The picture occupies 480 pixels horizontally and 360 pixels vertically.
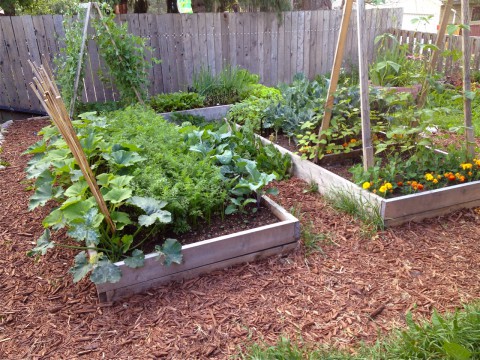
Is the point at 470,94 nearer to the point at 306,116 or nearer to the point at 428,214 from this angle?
the point at 428,214

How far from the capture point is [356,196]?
10.9 ft

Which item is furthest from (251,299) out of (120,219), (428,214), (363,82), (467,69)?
(467,69)

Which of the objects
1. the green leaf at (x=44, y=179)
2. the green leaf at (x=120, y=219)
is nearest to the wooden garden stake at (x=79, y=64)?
the green leaf at (x=44, y=179)

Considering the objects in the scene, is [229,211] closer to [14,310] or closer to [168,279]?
[168,279]

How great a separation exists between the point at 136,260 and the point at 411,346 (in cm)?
156

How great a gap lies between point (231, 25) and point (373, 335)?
21.4 ft

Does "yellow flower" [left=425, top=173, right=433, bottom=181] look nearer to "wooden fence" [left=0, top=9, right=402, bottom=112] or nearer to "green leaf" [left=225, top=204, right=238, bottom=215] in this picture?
"green leaf" [left=225, top=204, right=238, bottom=215]

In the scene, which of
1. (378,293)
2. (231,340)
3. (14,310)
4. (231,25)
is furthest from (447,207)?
(231,25)

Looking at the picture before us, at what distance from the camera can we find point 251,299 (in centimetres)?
243

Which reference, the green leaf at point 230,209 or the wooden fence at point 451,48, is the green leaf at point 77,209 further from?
the wooden fence at point 451,48

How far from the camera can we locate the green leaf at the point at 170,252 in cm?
Answer: 242

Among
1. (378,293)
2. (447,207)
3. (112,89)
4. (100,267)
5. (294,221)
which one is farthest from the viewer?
(112,89)

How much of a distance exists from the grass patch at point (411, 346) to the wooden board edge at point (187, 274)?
0.72 m

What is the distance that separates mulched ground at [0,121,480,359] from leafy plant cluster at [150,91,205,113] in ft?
9.97
